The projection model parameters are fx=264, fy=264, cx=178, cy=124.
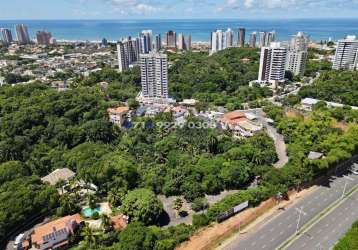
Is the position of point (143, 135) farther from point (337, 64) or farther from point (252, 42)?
point (252, 42)

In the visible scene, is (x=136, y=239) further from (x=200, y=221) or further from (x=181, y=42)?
(x=181, y=42)

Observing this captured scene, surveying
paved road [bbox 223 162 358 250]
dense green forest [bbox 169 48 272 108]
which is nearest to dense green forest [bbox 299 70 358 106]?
dense green forest [bbox 169 48 272 108]

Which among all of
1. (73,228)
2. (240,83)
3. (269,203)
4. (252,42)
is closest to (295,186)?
(269,203)

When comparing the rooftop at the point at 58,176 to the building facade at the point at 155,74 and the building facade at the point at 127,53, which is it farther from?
the building facade at the point at 127,53

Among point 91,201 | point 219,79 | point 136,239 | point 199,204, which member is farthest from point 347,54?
point 136,239

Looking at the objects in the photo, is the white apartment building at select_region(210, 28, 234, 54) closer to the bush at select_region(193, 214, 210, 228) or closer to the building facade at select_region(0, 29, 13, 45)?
the bush at select_region(193, 214, 210, 228)
